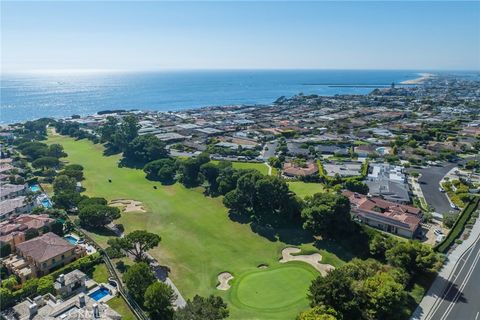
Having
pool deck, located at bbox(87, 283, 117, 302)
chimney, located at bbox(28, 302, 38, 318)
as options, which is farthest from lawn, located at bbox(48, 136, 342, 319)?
chimney, located at bbox(28, 302, 38, 318)

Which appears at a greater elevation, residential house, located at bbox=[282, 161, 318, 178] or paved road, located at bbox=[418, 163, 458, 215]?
residential house, located at bbox=[282, 161, 318, 178]

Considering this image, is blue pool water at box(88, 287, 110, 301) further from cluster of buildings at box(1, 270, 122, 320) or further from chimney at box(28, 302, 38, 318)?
chimney at box(28, 302, 38, 318)

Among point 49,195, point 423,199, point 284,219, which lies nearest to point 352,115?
point 423,199

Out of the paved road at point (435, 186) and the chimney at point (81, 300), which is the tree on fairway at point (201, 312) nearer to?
the chimney at point (81, 300)

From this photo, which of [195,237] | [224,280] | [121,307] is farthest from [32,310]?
[195,237]

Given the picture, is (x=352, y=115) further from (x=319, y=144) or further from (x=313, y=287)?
(x=313, y=287)

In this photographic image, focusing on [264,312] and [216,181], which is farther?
[216,181]

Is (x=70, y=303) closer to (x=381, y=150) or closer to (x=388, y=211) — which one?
(x=388, y=211)
